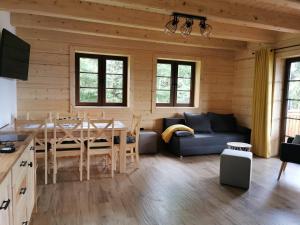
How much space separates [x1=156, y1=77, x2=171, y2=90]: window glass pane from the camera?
5645 millimetres

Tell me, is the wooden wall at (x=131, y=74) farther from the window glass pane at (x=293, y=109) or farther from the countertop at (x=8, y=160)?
the countertop at (x=8, y=160)

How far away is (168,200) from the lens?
9.58 ft

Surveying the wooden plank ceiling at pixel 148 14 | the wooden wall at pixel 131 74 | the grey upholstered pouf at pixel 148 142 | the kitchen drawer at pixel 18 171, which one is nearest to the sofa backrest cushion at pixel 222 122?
the wooden wall at pixel 131 74

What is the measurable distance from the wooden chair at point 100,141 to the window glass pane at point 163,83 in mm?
2254

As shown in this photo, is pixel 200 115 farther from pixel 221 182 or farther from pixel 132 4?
pixel 132 4

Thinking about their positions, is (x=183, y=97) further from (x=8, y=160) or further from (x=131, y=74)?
(x=8, y=160)

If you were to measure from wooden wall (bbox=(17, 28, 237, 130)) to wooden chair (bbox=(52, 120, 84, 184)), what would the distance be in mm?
1542

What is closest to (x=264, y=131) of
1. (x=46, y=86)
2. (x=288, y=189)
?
(x=288, y=189)

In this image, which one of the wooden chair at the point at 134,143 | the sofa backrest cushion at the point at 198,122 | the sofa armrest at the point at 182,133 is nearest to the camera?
the wooden chair at the point at 134,143

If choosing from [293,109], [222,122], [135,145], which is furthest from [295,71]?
[135,145]

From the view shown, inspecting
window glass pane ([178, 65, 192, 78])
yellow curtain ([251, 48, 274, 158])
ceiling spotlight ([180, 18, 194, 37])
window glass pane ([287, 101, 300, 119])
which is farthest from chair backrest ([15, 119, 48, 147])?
window glass pane ([287, 101, 300, 119])

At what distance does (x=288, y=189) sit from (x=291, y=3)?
242cm

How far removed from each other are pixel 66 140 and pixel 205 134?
9.72 ft

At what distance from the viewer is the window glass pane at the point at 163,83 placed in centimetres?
564
